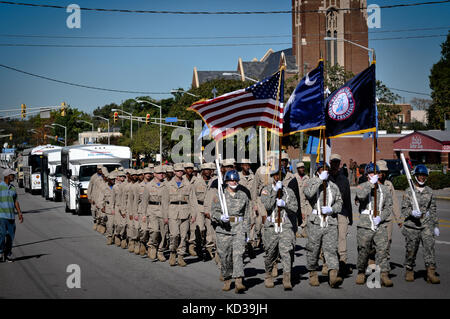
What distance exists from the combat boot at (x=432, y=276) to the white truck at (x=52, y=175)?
25.4 metres

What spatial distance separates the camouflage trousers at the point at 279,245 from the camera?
29.2 ft

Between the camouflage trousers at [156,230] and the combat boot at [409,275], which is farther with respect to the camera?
the camouflage trousers at [156,230]

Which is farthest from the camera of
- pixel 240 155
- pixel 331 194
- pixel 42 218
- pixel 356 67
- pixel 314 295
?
pixel 356 67

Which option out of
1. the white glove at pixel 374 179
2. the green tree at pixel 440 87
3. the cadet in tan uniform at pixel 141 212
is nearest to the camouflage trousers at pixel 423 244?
the white glove at pixel 374 179

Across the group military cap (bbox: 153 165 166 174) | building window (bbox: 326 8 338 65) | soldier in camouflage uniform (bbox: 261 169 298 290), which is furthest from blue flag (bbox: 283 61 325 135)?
building window (bbox: 326 8 338 65)

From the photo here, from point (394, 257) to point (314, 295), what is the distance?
400 cm

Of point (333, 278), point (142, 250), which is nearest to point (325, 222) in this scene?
point (333, 278)

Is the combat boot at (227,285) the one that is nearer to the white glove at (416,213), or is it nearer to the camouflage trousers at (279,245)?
the camouflage trousers at (279,245)

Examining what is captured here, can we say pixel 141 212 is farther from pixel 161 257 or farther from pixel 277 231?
pixel 277 231

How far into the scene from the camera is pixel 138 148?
218ft

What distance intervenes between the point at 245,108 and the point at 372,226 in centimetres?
352

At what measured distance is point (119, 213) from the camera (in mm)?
14297
